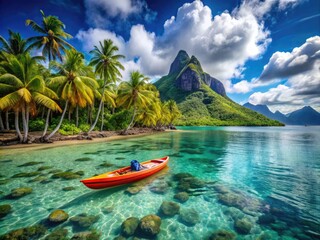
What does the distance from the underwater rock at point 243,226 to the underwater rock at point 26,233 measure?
6.37m

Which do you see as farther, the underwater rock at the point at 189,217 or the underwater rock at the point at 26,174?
the underwater rock at the point at 26,174

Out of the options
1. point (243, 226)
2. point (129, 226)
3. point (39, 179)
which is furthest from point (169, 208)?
point (39, 179)

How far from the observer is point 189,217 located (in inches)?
241

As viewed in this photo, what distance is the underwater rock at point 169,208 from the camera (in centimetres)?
634

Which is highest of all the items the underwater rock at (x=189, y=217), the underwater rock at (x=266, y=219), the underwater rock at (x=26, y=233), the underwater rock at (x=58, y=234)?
the underwater rock at (x=26, y=233)

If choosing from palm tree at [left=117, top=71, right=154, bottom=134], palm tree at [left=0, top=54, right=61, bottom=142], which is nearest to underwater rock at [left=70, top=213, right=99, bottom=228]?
palm tree at [left=0, top=54, right=61, bottom=142]

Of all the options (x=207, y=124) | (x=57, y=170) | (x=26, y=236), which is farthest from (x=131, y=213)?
(x=207, y=124)

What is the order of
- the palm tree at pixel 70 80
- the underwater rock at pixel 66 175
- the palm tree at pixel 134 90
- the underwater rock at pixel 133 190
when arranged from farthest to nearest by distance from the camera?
the palm tree at pixel 134 90
the palm tree at pixel 70 80
the underwater rock at pixel 66 175
the underwater rock at pixel 133 190

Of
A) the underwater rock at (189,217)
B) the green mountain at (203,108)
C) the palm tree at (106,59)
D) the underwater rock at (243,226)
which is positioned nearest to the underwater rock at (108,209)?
the underwater rock at (189,217)

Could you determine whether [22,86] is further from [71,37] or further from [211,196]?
[211,196]

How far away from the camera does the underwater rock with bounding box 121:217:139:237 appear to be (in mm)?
5113

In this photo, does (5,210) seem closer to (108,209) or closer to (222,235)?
(108,209)

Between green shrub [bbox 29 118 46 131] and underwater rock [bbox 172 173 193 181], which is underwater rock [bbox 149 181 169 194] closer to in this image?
underwater rock [bbox 172 173 193 181]

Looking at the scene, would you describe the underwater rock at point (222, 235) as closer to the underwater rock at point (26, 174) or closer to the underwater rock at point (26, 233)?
the underwater rock at point (26, 233)
